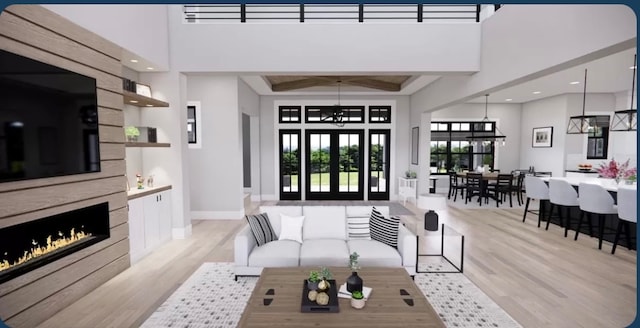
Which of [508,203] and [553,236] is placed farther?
[508,203]

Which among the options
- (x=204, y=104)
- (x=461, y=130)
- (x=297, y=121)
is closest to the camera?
(x=204, y=104)

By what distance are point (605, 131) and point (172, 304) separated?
38.6 feet

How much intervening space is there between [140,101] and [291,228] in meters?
3.04

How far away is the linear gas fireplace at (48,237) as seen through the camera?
254cm

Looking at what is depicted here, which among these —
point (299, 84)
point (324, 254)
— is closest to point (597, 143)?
point (299, 84)

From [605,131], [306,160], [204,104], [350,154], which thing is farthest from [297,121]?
[605,131]

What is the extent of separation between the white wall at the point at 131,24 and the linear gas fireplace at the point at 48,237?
2147 mm

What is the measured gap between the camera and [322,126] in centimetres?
868

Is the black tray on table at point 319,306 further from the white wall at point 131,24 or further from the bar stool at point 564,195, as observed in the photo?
the bar stool at point 564,195

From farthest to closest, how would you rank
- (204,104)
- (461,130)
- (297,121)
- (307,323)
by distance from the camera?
(461,130) → (297,121) → (204,104) → (307,323)

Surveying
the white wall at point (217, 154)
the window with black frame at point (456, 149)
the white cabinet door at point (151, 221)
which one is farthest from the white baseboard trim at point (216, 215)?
the window with black frame at point (456, 149)

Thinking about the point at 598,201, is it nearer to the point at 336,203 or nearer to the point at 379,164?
the point at 379,164

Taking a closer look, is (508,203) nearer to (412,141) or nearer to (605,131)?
(412,141)

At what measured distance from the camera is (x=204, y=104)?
250 inches
